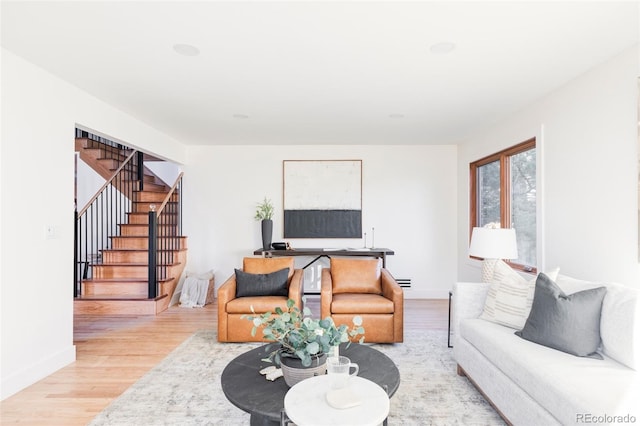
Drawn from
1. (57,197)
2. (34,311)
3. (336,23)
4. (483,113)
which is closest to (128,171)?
(57,197)

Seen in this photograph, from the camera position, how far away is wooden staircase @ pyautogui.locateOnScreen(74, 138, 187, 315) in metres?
4.48

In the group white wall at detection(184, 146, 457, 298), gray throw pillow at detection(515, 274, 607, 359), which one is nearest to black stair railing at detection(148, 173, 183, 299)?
white wall at detection(184, 146, 457, 298)

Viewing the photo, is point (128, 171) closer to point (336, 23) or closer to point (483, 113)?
point (336, 23)

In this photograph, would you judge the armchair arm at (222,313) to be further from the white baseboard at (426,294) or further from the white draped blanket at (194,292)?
the white baseboard at (426,294)

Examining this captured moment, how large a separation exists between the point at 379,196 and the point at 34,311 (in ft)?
14.6

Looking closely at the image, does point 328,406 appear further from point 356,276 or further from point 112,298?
point 112,298

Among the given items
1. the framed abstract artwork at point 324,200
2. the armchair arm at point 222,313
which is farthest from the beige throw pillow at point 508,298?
the framed abstract artwork at point 324,200

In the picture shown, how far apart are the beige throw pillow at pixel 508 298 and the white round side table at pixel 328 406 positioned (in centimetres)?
137

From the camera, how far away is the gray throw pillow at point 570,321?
1903 millimetres

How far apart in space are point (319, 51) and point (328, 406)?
7.24 ft

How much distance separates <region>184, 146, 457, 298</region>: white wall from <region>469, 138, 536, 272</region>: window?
26.0 inches

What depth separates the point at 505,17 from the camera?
1.97 metres

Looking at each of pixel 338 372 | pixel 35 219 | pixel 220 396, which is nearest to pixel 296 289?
pixel 220 396

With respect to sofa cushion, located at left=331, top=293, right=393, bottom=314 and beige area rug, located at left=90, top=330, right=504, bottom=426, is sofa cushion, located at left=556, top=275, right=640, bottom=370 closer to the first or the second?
beige area rug, located at left=90, top=330, right=504, bottom=426
